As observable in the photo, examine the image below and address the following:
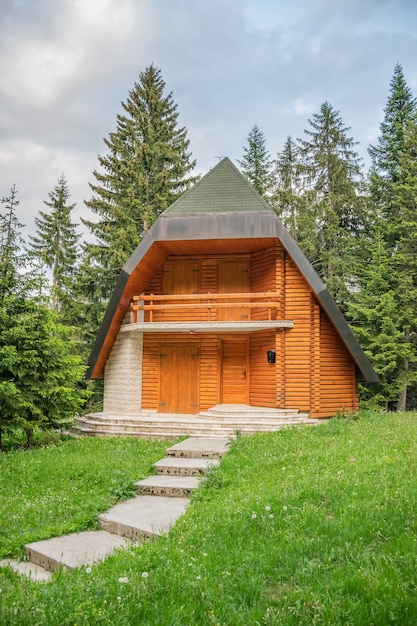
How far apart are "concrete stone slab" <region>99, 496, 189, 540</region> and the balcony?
680 cm

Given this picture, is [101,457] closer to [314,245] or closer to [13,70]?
[13,70]

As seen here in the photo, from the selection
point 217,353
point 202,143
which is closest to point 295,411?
point 217,353

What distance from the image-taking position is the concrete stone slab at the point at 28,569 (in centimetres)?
416

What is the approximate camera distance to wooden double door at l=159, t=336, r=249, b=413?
13.8 m

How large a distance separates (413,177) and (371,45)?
59.4 feet

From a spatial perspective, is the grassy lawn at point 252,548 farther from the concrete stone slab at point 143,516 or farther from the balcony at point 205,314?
the balcony at point 205,314

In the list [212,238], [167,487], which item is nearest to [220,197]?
[212,238]

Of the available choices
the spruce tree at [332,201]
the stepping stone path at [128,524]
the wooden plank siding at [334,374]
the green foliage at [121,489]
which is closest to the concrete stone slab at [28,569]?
the stepping stone path at [128,524]

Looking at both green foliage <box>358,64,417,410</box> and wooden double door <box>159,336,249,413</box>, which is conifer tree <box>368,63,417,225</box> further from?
wooden double door <box>159,336,249,413</box>

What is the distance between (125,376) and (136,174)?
456 inches

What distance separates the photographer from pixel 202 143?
2553 centimetres

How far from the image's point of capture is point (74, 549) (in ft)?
15.1

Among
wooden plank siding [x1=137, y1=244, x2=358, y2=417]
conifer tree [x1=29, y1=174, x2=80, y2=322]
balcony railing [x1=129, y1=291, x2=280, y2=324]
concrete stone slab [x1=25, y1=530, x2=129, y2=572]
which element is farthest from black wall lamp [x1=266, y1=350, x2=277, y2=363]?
conifer tree [x1=29, y1=174, x2=80, y2=322]

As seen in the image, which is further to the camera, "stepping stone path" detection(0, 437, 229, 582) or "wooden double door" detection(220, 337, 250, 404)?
"wooden double door" detection(220, 337, 250, 404)
